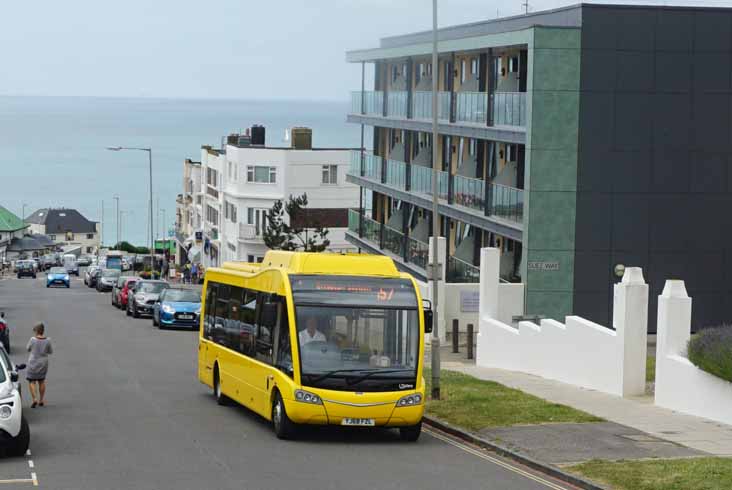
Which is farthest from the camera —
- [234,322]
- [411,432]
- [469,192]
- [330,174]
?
[330,174]

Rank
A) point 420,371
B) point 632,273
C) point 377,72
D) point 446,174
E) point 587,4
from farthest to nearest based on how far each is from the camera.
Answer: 1. point 377,72
2. point 446,174
3. point 587,4
4. point 632,273
5. point 420,371

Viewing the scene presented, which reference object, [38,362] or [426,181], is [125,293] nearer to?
[426,181]

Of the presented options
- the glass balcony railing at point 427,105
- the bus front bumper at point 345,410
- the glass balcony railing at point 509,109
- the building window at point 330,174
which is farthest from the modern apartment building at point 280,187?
Answer: the bus front bumper at point 345,410

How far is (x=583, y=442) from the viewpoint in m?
18.6

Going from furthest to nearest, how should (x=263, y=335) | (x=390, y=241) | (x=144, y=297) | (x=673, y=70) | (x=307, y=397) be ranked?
(x=390, y=241)
(x=144, y=297)
(x=673, y=70)
(x=263, y=335)
(x=307, y=397)

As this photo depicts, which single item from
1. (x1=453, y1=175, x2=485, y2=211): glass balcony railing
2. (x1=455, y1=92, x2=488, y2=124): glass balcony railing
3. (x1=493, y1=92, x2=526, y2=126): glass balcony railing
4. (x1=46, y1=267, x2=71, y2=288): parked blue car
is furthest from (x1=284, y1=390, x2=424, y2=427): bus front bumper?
(x1=46, y1=267, x2=71, y2=288): parked blue car

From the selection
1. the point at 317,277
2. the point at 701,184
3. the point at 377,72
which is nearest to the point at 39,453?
the point at 317,277

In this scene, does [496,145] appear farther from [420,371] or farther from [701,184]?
[420,371]

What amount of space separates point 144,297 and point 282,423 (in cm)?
3532

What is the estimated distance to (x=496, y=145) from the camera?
147ft

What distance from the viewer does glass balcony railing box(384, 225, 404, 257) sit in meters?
55.0

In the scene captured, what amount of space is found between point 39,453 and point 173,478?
116 inches

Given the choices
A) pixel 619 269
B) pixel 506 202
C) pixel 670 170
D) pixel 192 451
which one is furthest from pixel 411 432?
pixel 506 202

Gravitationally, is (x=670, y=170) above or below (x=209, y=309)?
above
